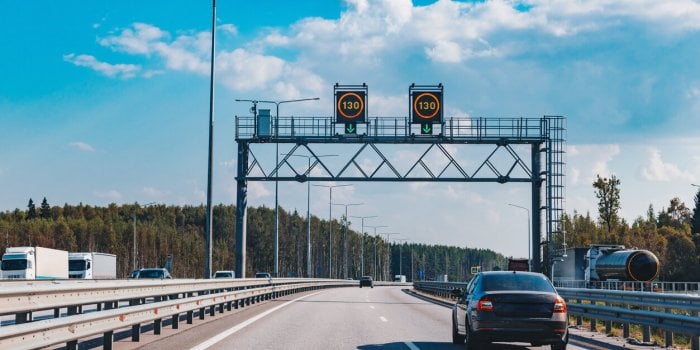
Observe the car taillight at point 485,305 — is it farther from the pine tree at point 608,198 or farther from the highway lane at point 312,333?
the pine tree at point 608,198

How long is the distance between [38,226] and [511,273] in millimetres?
148912

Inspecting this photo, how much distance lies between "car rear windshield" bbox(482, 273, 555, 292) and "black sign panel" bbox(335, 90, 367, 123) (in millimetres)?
29987

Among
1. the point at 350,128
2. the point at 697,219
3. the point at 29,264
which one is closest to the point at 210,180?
the point at 350,128

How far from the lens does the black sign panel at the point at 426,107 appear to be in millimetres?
45062

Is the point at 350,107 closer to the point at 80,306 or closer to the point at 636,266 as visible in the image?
the point at 636,266

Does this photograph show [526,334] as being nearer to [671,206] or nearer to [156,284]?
[156,284]

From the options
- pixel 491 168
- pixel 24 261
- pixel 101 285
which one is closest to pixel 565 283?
pixel 491 168

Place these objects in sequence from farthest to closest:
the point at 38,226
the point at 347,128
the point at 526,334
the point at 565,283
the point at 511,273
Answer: the point at 38,226
the point at 565,283
the point at 347,128
the point at 511,273
the point at 526,334

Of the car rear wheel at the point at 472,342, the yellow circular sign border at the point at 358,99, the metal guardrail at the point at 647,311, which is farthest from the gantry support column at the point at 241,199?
the car rear wheel at the point at 472,342

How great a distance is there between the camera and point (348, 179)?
46.1m

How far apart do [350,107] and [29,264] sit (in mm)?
20957

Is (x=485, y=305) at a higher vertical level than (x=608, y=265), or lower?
higher

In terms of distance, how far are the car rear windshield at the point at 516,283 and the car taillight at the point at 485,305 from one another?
36 centimetres

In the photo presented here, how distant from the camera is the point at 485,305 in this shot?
48.1ft
